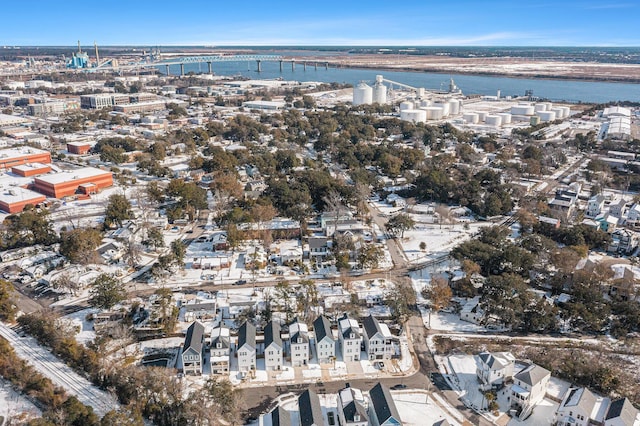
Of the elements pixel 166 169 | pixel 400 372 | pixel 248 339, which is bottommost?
pixel 400 372

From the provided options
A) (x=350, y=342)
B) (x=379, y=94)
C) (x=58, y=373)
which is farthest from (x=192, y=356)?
(x=379, y=94)

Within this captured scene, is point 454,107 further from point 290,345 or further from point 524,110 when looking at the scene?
point 290,345

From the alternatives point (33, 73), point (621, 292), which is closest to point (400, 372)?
point (621, 292)

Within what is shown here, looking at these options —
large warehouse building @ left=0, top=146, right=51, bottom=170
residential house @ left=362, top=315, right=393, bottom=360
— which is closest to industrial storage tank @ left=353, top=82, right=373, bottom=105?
large warehouse building @ left=0, top=146, right=51, bottom=170

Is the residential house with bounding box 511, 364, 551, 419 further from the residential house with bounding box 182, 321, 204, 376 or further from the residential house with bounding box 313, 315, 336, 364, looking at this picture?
the residential house with bounding box 182, 321, 204, 376

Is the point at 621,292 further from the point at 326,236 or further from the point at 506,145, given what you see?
the point at 506,145

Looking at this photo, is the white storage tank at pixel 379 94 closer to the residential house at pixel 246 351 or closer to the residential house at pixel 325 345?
the residential house at pixel 325 345

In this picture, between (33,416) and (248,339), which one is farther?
(248,339)
